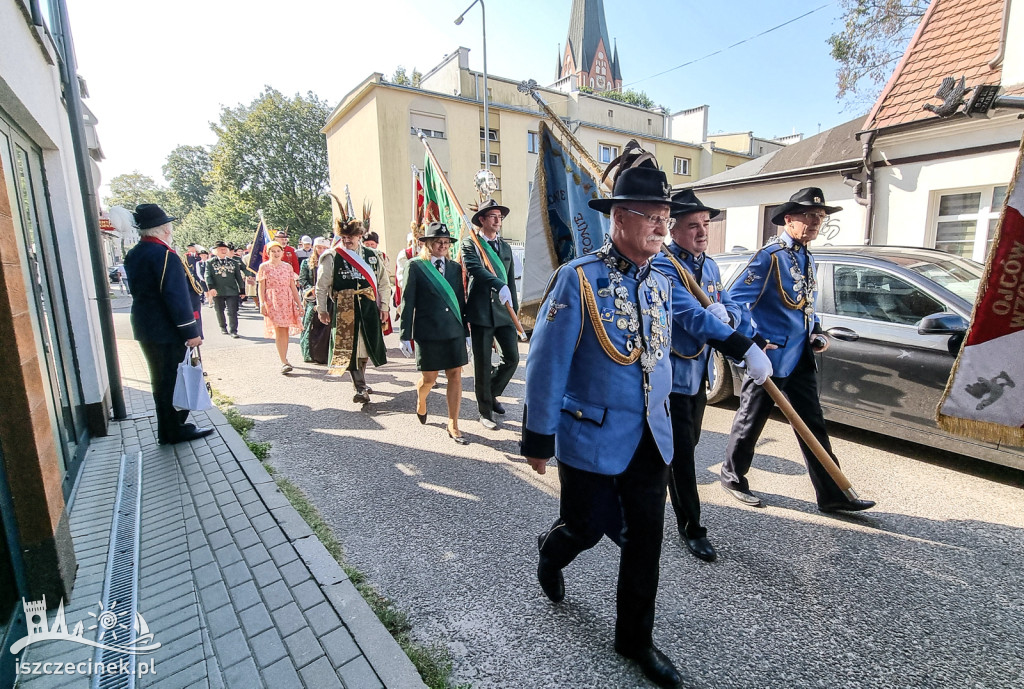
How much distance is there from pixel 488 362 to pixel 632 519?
3246mm

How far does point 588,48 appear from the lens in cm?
6869

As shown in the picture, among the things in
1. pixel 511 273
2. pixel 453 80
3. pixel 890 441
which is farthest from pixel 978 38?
pixel 453 80

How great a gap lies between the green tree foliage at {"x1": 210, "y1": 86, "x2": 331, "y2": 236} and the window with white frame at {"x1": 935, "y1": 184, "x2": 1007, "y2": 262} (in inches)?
1440

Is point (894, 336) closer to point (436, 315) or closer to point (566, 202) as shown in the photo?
point (566, 202)

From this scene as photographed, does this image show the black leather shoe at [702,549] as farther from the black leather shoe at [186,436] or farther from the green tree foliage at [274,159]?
the green tree foliage at [274,159]

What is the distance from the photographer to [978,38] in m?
8.80

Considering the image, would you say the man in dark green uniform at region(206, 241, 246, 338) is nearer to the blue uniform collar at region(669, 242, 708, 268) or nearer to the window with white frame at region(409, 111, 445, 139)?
the blue uniform collar at region(669, 242, 708, 268)

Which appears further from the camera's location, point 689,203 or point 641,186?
point 689,203

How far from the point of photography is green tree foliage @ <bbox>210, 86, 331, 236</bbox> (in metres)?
37.9

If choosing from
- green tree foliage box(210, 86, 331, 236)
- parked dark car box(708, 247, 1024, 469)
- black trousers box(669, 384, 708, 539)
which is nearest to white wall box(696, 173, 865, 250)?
parked dark car box(708, 247, 1024, 469)

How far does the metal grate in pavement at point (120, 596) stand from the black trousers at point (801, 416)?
3.62 metres

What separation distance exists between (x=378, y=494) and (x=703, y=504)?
2.39 meters

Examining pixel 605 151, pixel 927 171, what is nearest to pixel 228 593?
pixel 927 171

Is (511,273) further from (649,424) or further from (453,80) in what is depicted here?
(453,80)
